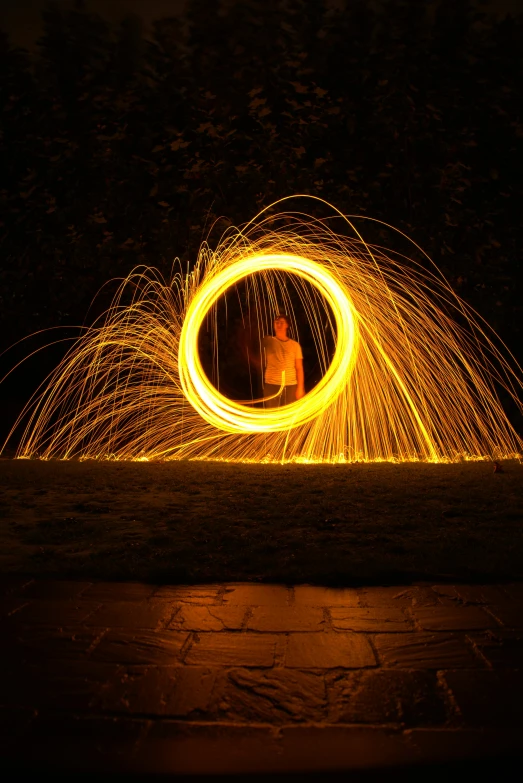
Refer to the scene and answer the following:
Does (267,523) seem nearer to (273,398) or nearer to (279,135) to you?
(273,398)

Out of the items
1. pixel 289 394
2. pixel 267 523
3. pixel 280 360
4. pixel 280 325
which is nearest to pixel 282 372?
pixel 280 360

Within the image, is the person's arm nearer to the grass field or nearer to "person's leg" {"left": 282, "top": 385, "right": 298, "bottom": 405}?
"person's leg" {"left": 282, "top": 385, "right": 298, "bottom": 405}

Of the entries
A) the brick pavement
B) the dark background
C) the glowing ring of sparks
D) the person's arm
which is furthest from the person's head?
the brick pavement

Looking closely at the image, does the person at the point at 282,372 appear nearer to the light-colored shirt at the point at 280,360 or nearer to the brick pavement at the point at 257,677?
the light-colored shirt at the point at 280,360

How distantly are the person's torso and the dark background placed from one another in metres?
3.17

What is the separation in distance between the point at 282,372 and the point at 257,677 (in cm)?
725

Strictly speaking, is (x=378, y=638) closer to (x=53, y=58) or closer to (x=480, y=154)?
(x=480, y=154)

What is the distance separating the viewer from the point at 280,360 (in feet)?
33.5

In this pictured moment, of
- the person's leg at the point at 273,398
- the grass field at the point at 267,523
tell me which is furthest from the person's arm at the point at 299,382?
the grass field at the point at 267,523

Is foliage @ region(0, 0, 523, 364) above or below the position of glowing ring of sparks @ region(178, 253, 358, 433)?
above

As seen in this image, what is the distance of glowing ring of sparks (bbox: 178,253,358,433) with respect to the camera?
930cm

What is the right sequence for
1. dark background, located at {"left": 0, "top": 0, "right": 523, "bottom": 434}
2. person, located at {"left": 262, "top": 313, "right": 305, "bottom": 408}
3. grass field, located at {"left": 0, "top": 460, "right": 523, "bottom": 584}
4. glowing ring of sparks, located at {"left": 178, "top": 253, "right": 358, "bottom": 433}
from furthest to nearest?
dark background, located at {"left": 0, "top": 0, "right": 523, "bottom": 434}
person, located at {"left": 262, "top": 313, "right": 305, "bottom": 408}
glowing ring of sparks, located at {"left": 178, "top": 253, "right": 358, "bottom": 433}
grass field, located at {"left": 0, "top": 460, "right": 523, "bottom": 584}

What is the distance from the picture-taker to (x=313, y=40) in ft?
40.9

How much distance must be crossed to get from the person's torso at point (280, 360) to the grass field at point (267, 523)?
1595 millimetres
